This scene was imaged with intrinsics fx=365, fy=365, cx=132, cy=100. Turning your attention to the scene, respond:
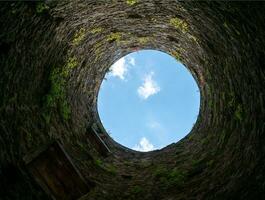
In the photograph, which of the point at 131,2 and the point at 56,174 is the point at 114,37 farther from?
the point at 56,174

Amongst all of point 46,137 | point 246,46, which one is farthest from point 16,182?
point 246,46

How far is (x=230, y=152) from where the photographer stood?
5.55 meters

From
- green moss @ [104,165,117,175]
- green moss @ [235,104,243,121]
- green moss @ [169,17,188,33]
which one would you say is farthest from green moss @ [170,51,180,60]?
green moss @ [235,104,243,121]

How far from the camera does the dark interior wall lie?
4.50 m

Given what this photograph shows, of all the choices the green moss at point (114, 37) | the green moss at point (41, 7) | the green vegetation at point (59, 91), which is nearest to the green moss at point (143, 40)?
the green moss at point (114, 37)

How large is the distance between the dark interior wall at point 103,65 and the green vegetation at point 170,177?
0.08 feet

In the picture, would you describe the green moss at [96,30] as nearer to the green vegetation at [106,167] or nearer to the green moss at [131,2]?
the green moss at [131,2]

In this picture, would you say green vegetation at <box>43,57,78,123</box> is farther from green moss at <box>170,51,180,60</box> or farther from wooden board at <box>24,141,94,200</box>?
green moss at <box>170,51,180,60</box>

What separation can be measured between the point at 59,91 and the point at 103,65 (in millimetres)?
2722

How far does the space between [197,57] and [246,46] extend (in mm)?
2899

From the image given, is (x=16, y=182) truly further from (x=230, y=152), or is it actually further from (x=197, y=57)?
(x=197, y=57)

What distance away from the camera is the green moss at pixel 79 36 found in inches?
255

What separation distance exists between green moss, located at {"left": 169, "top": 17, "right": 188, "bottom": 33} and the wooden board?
303cm

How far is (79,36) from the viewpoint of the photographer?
6.60 m
